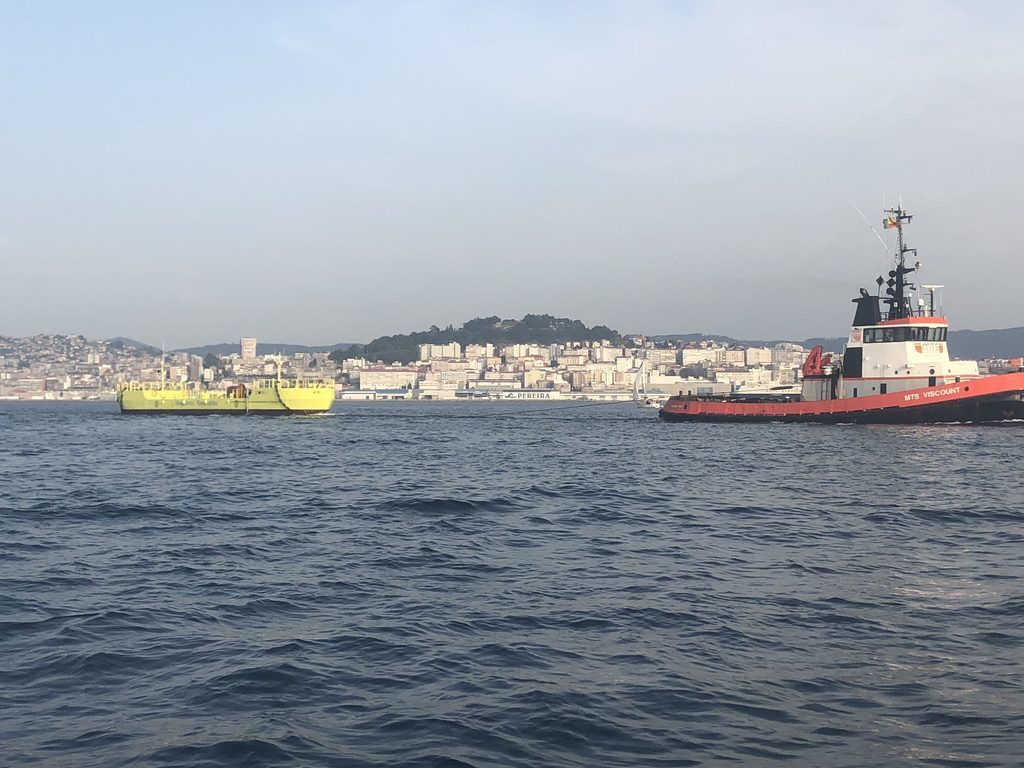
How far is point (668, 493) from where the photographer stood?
25.8 metres

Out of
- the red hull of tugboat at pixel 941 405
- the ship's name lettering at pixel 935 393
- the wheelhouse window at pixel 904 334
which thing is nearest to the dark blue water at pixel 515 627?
the ship's name lettering at pixel 935 393

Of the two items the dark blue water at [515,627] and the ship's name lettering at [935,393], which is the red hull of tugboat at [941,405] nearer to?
the ship's name lettering at [935,393]

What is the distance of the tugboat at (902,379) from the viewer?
172ft

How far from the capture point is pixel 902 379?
2153 inches

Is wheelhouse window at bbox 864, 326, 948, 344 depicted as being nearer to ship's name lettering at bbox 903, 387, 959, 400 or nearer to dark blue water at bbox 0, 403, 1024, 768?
ship's name lettering at bbox 903, 387, 959, 400

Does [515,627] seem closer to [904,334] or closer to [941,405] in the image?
[941,405]

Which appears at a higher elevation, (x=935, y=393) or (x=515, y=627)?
(x=935, y=393)

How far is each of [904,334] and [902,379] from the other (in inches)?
101

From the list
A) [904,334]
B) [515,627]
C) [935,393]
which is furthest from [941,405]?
[515,627]

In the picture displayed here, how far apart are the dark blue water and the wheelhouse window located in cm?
3064

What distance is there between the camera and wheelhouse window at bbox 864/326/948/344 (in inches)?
2138

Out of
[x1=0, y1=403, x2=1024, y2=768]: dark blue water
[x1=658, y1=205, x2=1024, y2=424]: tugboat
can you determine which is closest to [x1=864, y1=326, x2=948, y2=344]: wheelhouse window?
[x1=658, y1=205, x2=1024, y2=424]: tugboat

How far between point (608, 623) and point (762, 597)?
8.53 feet

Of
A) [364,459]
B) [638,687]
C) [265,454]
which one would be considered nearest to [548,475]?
[364,459]
